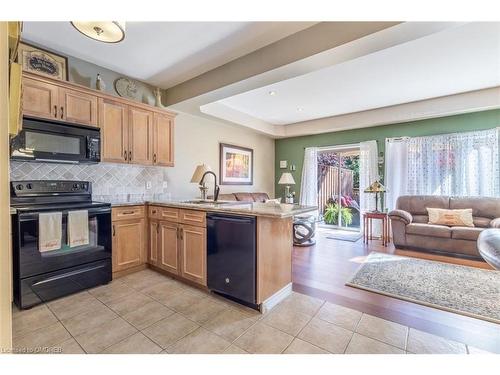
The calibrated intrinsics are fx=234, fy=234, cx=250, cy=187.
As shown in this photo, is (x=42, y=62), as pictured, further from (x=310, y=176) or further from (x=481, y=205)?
(x=481, y=205)

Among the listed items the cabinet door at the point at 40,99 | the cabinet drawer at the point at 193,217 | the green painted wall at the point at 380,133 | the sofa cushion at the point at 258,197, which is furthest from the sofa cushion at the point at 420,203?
the cabinet door at the point at 40,99

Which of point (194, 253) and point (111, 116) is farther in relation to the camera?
point (111, 116)

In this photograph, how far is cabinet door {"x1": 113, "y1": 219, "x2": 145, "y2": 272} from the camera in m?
2.77

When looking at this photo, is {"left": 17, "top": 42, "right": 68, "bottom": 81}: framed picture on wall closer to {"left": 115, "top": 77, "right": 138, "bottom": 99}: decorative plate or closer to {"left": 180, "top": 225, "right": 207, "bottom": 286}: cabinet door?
{"left": 115, "top": 77, "right": 138, "bottom": 99}: decorative plate

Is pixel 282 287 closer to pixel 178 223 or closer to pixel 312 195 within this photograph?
pixel 178 223

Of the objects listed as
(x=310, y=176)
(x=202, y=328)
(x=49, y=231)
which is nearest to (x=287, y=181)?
(x=310, y=176)

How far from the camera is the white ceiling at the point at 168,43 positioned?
2.22 m

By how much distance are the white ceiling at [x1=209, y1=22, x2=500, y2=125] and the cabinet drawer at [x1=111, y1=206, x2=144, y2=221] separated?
235cm

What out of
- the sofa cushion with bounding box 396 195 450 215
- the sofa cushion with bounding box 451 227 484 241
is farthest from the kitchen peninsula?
the sofa cushion with bounding box 396 195 450 215

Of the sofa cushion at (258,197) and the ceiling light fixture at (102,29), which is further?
the sofa cushion at (258,197)

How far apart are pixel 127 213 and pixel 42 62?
185 centimetres

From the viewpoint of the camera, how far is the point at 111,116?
2.85 meters

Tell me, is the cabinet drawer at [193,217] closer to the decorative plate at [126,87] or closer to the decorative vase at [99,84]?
the decorative vase at [99,84]

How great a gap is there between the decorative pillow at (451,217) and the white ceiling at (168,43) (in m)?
3.83
